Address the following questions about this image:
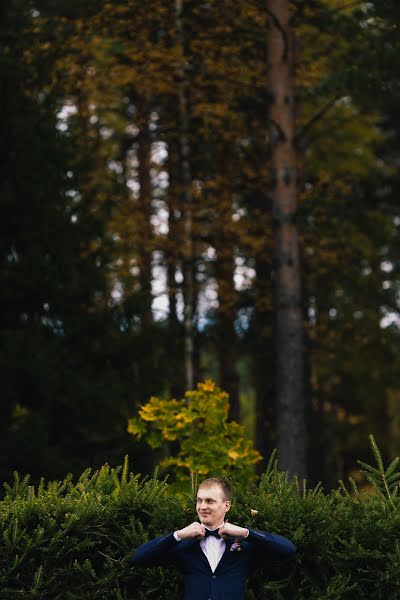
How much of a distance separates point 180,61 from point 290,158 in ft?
12.1

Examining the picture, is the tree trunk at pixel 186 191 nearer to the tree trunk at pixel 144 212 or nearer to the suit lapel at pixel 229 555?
the tree trunk at pixel 144 212

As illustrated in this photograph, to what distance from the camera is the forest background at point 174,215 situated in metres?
13.0

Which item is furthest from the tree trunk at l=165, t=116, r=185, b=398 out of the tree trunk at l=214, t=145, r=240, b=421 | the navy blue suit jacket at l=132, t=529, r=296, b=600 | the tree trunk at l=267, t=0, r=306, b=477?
the navy blue suit jacket at l=132, t=529, r=296, b=600

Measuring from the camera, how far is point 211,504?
197 inches

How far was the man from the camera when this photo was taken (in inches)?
197

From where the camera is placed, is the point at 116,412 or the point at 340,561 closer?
the point at 340,561

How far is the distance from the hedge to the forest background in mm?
6145

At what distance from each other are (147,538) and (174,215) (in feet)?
48.2

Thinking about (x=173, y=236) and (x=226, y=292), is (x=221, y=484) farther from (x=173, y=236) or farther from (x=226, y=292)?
(x=173, y=236)

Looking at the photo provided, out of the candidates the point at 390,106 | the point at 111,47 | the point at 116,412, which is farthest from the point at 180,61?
the point at 390,106

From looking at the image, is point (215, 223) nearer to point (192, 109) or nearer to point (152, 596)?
point (192, 109)

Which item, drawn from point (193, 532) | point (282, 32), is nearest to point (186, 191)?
point (282, 32)

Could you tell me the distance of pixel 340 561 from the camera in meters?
5.80

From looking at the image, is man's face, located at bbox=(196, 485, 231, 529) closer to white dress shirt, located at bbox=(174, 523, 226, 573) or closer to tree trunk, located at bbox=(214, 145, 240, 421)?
white dress shirt, located at bbox=(174, 523, 226, 573)
